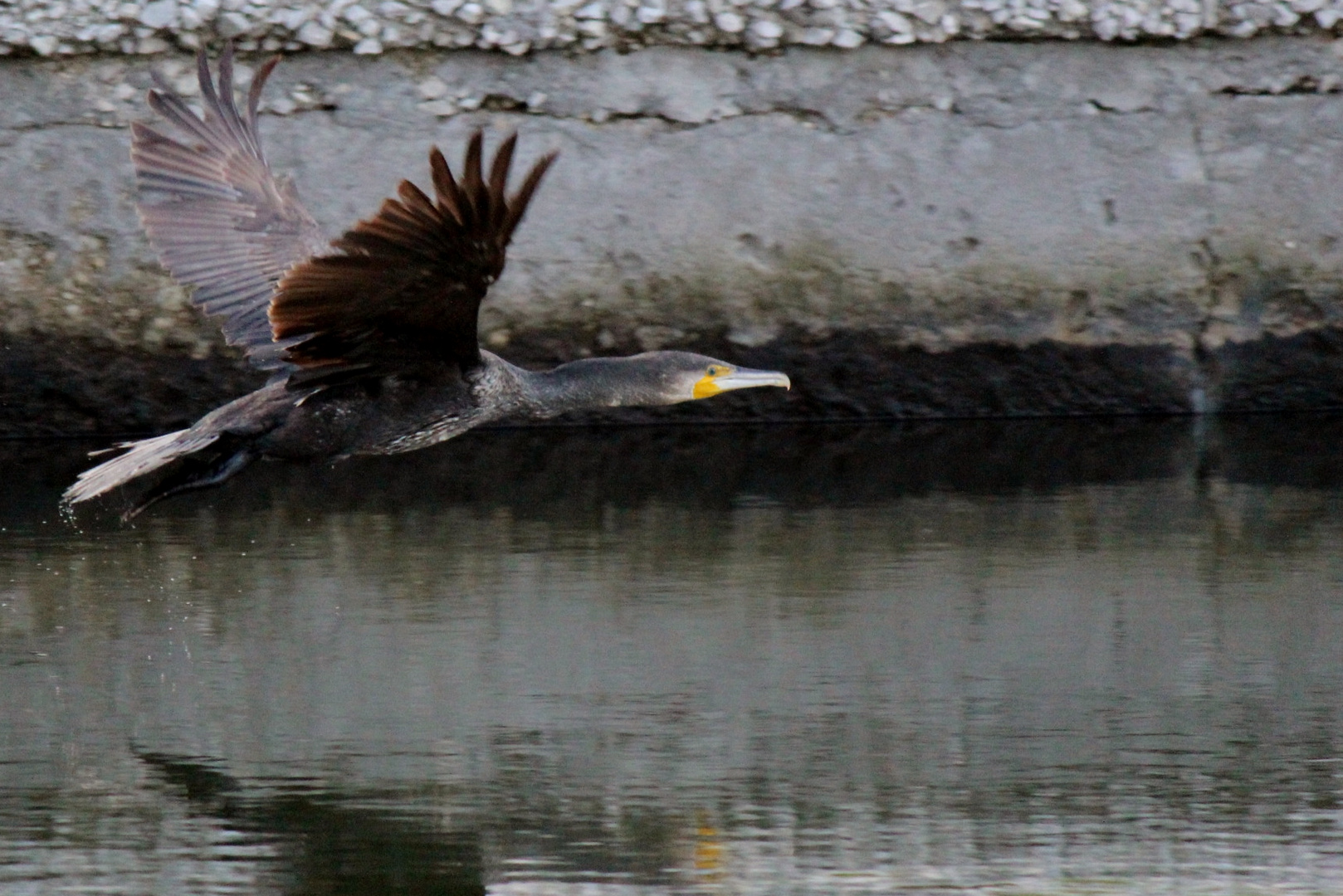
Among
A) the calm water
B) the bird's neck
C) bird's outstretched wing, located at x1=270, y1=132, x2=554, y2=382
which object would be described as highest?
bird's outstretched wing, located at x1=270, y1=132, x2=554, y2=382

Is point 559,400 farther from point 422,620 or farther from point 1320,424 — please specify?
point 1320,424

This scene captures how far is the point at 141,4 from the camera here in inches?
351

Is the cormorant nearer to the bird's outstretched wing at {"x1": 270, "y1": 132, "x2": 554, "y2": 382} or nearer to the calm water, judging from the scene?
the bird's outstretched wing at {"x1": 270, "y1": 132, "x2": 554, "y2": 382}

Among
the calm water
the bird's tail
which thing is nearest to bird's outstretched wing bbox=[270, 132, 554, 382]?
the bird's tail

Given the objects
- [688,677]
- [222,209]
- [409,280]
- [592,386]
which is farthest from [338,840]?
[222,209]

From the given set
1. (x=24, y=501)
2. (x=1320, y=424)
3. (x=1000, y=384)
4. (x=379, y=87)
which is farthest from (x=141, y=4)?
(x=1320, y=424)

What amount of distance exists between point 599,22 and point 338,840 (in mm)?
5163

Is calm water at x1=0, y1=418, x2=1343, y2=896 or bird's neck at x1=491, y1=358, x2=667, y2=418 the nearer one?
calm water at x1=0, y1=418, x2=1343, y2=896

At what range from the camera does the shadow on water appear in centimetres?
421

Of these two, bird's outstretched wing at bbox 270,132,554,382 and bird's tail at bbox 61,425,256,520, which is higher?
bird's outstretched wing at bbox 270,132,554,382

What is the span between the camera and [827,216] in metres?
9.24

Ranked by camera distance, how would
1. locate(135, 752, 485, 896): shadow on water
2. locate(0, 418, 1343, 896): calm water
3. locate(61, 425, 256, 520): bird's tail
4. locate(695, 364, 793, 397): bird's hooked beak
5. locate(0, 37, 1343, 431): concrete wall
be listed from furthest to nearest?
locate(0, 37, 1343, 431): concrete wall, locate(695, 364, 793, 397): bird's hooked beak, locate(61, 425, 256, 520): bird's tail, locate(0, 418, 1343, 896): calm water, locate(135, 752, 485, 896): shadow on water

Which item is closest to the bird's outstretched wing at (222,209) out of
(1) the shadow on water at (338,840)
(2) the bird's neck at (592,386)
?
(2) the bird's neck at (592,386)

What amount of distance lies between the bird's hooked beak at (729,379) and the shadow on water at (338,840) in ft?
5.34
